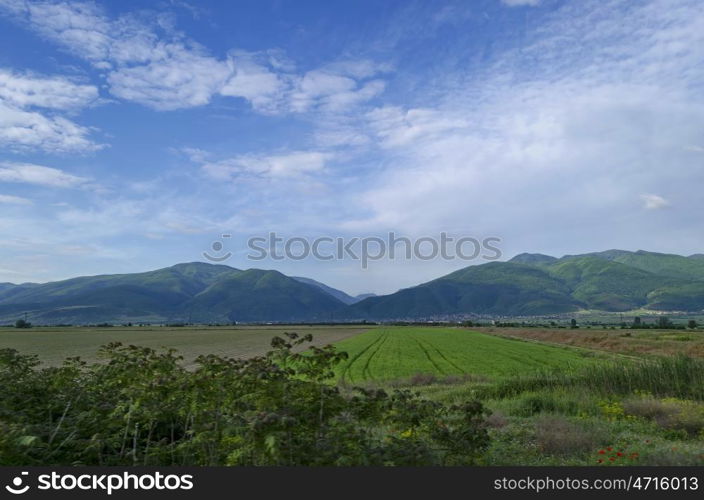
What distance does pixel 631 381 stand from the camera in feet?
74.7

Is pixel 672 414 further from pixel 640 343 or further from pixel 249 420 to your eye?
pixel 640 343

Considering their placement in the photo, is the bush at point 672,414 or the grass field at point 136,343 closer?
the bush at point 672,414

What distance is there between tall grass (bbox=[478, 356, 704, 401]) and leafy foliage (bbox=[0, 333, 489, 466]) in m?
17.7

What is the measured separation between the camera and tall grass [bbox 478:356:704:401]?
869 inches

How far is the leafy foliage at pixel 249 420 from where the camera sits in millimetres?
5832

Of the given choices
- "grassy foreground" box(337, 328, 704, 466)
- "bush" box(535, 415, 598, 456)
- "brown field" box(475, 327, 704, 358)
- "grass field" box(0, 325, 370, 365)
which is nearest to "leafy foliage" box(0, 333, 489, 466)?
"grassy foreground" box(337, 328, 704, 466)

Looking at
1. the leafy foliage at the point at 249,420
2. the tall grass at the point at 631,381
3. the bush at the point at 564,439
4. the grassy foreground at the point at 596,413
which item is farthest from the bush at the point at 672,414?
the leafy foliage at the point at 249,420

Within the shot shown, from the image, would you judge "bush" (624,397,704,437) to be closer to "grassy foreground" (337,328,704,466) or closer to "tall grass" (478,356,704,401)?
"grassy foreground" (337,328,704,466)

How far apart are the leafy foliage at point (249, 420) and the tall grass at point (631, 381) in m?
17.7

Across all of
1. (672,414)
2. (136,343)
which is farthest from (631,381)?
(136,343)

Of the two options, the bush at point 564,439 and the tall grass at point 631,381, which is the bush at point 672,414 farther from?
the tall grass at point 631,381

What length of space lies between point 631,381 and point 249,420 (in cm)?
2262

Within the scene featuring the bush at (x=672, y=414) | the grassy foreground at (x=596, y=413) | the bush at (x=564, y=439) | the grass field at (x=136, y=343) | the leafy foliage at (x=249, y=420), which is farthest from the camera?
the grass field at (x=136, y=343)

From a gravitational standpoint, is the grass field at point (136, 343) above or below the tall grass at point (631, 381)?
below
